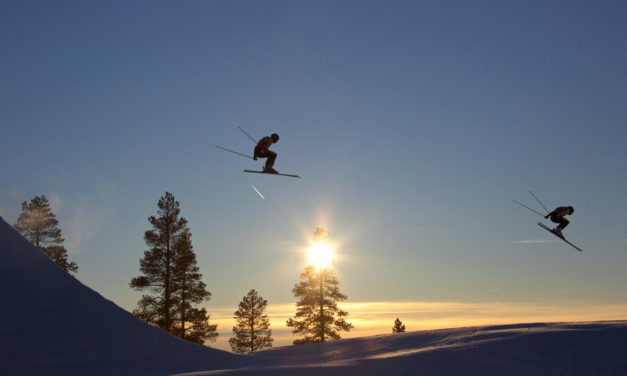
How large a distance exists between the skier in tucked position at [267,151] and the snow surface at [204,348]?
306 inches

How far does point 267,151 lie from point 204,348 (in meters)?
8.26

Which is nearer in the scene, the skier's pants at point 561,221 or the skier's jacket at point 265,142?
the skier's jacket at point 265,142

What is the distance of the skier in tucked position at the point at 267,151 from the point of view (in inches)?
786

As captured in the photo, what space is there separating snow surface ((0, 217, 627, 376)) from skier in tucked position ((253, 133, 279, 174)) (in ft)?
25.5

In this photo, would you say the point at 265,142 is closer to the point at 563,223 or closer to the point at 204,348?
the point at 204,348

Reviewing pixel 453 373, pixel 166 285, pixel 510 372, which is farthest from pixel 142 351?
pixel 166 285

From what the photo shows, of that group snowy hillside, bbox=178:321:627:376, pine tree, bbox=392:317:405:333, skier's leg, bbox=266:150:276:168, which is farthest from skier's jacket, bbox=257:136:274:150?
pine tree, bbox=392:317:405:333

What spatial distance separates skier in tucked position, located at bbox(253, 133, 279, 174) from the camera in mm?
19953

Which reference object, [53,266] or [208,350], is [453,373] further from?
[53,266]

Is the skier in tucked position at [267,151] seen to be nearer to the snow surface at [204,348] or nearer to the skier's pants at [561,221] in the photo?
the snow surface at [204,348]

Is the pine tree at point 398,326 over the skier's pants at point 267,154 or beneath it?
beneath

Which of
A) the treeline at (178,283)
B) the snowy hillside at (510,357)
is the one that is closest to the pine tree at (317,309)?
the treeline at (178,283)

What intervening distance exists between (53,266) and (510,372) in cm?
1766

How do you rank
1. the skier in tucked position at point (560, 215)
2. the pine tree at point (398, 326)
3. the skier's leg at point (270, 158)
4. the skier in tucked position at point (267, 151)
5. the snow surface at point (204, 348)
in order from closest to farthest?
the snow surface at point (204, 348)
the skier in tucked position at point (267, 151)
the skier's leg at point (270, 158)
the skier in tucked position at point (560, 215)
the pine tree at point (398, 326)
